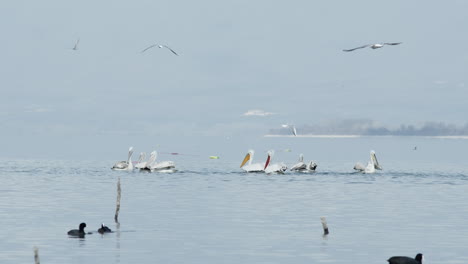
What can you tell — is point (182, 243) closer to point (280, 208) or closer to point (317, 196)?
point (280, 208)

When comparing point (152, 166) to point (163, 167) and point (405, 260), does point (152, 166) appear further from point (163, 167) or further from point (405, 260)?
point (405, 260)

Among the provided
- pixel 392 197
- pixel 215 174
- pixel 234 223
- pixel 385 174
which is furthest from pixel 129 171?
A: pixel 234 223

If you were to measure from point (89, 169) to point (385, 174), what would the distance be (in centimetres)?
2981

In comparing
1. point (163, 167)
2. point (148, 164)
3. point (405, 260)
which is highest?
point (148, 164)

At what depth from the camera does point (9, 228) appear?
4447 centimetres

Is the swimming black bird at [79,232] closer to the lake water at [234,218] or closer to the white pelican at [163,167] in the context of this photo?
the lake water at [234,218]

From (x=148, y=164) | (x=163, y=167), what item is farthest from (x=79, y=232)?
(x=148, y=164)

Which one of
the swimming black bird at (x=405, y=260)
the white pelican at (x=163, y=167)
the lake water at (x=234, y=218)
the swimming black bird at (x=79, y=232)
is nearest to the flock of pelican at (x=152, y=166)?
the white pelican at (x=163, y=167)

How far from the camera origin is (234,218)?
50.9 meters

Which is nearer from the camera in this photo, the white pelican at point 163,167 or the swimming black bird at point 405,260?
the swimming black bird at point 405,260

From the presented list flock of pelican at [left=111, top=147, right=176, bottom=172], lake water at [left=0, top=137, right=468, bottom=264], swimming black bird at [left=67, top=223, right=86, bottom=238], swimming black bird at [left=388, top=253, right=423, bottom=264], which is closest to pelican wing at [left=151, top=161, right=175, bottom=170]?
flock of pelican at [left=111, top=147, right=176, bottom=172]

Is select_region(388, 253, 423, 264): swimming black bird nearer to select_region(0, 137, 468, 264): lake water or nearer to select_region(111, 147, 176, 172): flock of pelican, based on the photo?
select_region(0, 137, 468, 264): lake water

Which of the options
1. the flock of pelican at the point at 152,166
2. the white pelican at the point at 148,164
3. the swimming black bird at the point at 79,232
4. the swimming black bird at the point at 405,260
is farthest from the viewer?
the white pelican at the point at 148,164

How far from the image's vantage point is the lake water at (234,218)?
1476 inches
